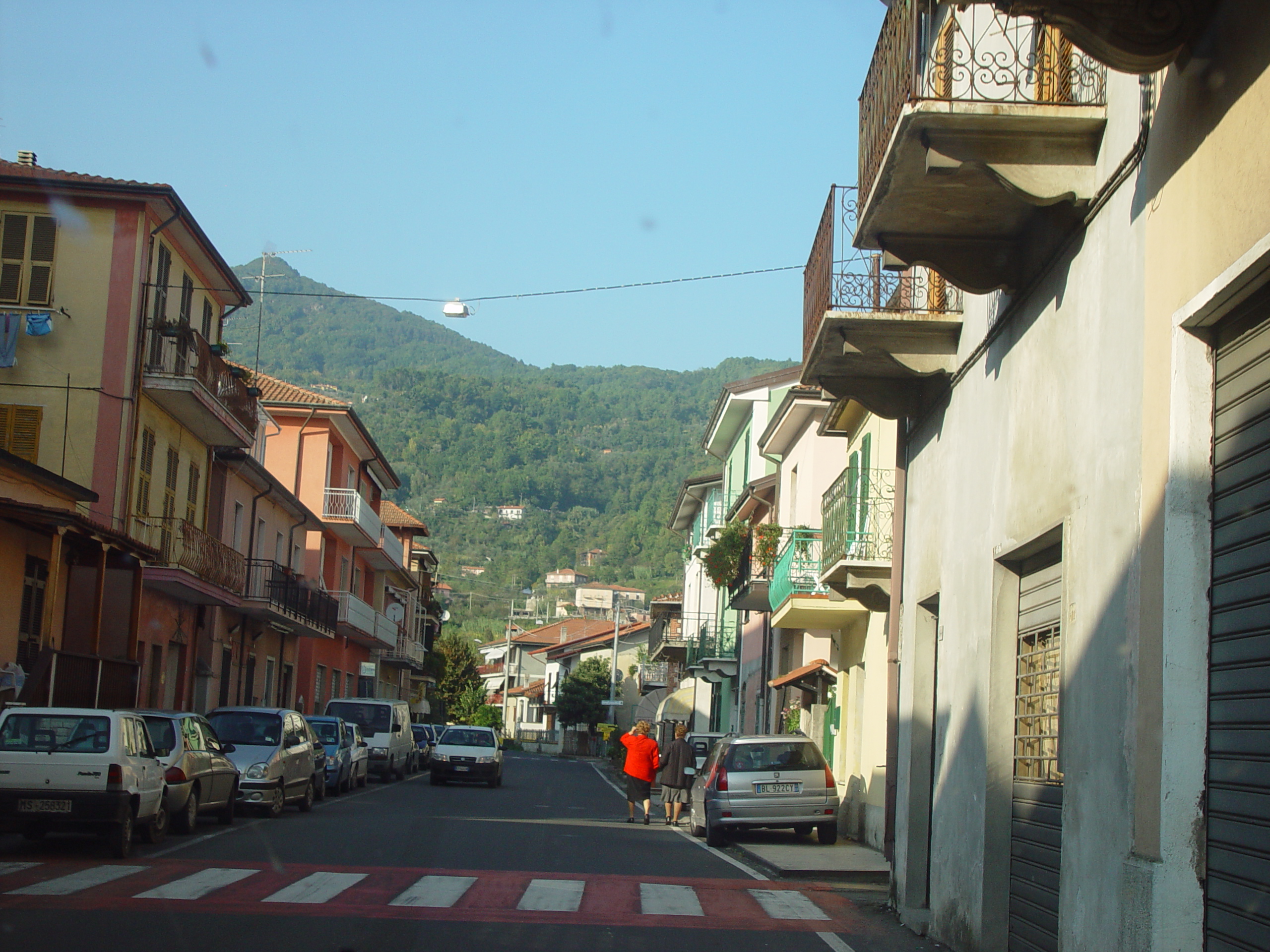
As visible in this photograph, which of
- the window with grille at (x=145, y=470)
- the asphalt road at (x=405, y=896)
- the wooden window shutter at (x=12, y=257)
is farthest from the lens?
the window with grille at (x=145, y=470)

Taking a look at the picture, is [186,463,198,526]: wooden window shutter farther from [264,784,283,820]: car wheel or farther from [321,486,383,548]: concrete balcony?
[321,486,383,548]: concrete balcony

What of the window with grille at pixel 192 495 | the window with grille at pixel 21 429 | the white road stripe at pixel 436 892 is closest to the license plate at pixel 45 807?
the white road stripe at pixel 436 892

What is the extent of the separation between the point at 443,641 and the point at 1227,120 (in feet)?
283

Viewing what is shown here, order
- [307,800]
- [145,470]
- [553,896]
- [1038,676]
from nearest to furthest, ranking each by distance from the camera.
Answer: [1038,676] → [553,896] → [307,800] → [145,470]

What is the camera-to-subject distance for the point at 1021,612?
31.8ft

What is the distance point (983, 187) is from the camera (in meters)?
8.79

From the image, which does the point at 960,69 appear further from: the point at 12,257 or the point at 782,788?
the point at 12,257

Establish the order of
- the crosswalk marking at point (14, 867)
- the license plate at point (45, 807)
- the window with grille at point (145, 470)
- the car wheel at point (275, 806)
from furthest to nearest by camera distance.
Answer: the window with grille at point (145, 470) → the car wheel at point (275, 806) → the license plate at point (45, 807) → the crosswalk marking at point (14, 867)

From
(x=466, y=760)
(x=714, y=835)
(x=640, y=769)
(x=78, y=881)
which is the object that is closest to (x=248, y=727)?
(x=640, y=769)

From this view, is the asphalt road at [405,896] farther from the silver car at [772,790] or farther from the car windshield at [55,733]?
the car windshield at [55,733]

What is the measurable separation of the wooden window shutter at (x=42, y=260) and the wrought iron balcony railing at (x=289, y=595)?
8.91 m

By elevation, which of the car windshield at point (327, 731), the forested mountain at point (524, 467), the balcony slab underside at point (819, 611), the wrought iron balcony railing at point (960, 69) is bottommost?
the car windshield at point (327, 731)

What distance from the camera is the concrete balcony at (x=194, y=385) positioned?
25.2 meters

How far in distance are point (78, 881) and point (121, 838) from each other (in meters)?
2.19
